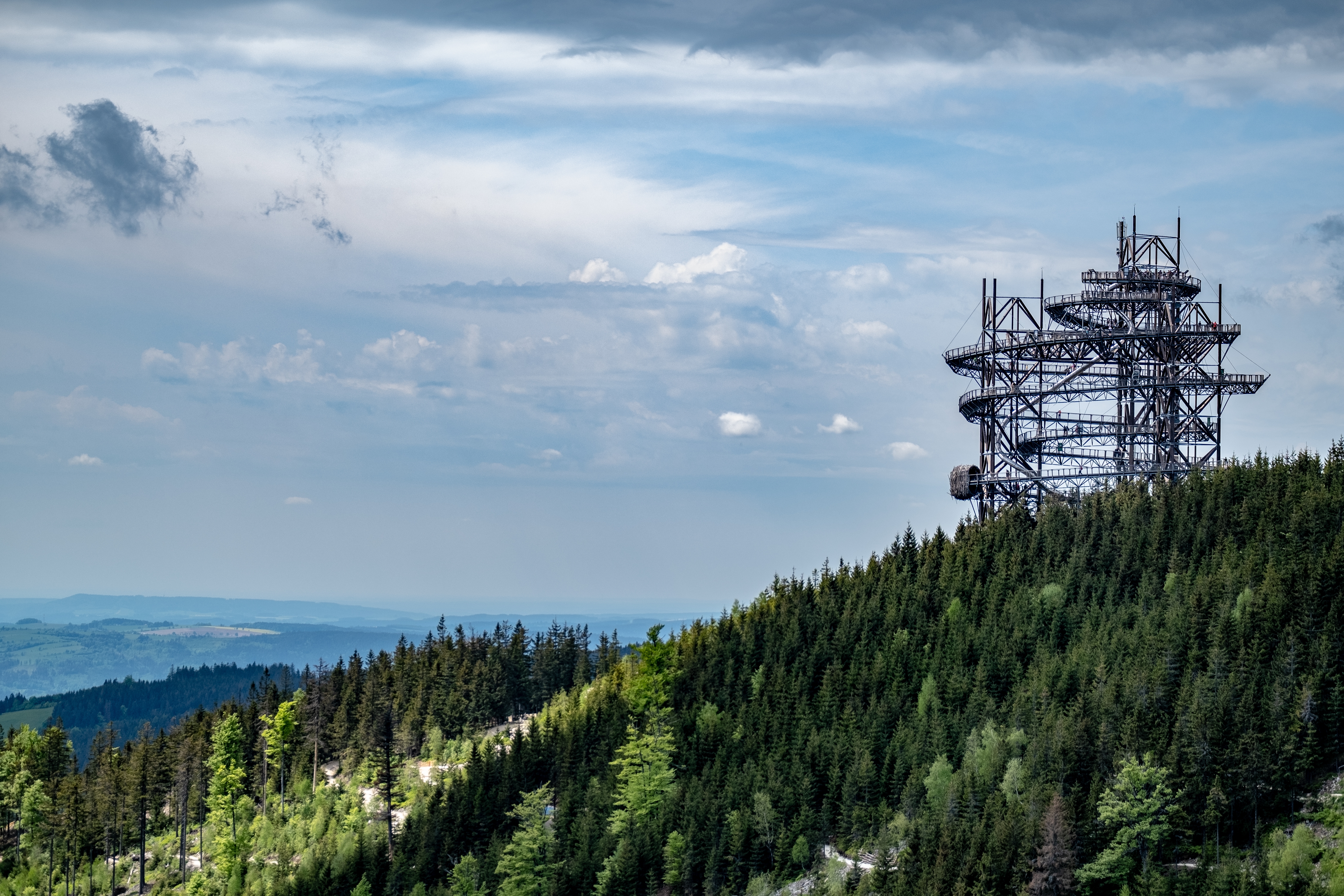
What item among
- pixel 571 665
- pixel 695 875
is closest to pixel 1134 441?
pixel 695 875

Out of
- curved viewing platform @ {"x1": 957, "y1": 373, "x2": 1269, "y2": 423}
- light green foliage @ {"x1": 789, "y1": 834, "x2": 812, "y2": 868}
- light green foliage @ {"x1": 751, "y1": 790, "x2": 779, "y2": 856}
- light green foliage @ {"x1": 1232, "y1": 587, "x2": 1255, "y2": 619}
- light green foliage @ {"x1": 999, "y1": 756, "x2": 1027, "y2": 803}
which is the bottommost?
light green foliage @ {"x1": 789, "y1": 834, "x2": 812, "y2": 868}

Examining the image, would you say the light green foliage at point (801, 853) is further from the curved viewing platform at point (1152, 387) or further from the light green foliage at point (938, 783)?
the curved viewing platform at point (1152, 387)

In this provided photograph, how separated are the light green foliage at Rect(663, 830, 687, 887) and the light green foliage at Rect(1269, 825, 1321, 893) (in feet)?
128

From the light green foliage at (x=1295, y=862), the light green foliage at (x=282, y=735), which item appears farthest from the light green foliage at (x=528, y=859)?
the light green foliage at (x=1295, y=862)

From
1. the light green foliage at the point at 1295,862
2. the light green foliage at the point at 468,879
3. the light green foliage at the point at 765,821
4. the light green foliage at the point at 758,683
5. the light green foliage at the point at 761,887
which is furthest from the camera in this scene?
the light green foliage at the point at 758,683

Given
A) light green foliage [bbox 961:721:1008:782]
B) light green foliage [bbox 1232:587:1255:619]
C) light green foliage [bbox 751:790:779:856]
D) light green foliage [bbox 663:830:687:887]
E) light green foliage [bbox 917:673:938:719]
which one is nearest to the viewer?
light green foliage [bbox 961:721:1008:782]

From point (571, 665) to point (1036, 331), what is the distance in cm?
7038

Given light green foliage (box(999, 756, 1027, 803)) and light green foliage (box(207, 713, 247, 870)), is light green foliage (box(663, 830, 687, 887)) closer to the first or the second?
light green foliage (box(999, 756, 1027, 803))

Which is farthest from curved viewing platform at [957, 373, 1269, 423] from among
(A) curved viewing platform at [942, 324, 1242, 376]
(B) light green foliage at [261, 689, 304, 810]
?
(B) light green foliage at [261, 689, 304, 810]

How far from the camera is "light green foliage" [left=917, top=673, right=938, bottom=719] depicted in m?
104

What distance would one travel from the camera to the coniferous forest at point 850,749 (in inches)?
3167

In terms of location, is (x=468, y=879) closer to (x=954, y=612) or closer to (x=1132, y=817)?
(x=954, y=612)

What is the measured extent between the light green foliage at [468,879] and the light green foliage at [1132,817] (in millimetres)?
46317

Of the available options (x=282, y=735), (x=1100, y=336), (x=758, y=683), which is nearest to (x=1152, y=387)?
(x=1100, y=336)
